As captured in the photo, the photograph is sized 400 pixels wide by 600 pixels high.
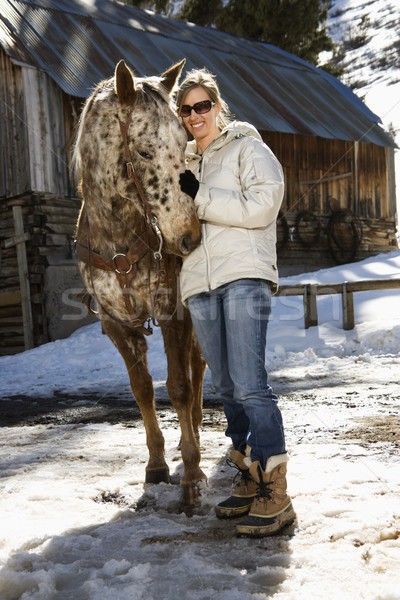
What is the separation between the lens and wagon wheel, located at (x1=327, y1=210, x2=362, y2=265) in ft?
55.5

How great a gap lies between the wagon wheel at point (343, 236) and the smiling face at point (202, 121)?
14178mm

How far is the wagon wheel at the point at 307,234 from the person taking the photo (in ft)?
53.4

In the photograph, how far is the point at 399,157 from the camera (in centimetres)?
7706

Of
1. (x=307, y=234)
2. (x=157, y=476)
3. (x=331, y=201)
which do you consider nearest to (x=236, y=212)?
(x=157, y=476)

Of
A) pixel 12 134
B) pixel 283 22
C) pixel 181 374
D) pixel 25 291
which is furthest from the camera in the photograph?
pixel 283 22

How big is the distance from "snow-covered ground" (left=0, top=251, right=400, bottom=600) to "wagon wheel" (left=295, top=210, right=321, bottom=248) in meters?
10.4

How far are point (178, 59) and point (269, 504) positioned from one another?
43.7ft

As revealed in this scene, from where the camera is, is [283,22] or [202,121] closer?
[202,121]

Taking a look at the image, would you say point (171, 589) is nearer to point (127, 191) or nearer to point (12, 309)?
point (127, 191)

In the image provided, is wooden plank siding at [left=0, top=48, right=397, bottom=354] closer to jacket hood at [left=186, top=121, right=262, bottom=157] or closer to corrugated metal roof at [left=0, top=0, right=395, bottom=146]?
corrugated metal roof at [left=0, top=0, right=395, bottom=146]

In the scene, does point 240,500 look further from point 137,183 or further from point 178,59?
point 178,59

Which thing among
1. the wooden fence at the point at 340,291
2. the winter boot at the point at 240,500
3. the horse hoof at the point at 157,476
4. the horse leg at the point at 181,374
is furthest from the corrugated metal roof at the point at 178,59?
the winter boot at the point at 240,500

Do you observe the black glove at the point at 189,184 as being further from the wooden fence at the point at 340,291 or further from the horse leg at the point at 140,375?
the wooden fence at the point at 340,291

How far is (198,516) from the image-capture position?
9.36 ft
